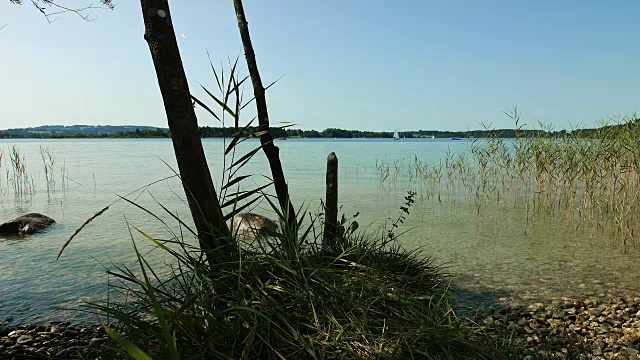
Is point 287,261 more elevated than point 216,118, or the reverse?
point 216,118

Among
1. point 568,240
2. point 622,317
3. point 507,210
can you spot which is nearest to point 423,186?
point 507,210

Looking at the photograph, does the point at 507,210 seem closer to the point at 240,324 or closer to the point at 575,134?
the point at 575,134

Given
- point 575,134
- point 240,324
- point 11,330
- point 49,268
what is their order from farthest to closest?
point 575,134 < point 49,268 < point 11,330 < point 240,324

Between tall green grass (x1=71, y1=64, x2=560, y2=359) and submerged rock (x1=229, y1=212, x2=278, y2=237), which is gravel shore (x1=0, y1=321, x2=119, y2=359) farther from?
submerged rock (x1=229, y1=212, x2=278, y2=237)

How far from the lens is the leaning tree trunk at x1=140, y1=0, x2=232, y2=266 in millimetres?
3244

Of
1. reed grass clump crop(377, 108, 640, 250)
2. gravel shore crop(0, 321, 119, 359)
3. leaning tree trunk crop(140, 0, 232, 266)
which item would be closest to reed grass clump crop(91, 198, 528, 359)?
leaning tree trunk crop(140, 0, 232, 266)

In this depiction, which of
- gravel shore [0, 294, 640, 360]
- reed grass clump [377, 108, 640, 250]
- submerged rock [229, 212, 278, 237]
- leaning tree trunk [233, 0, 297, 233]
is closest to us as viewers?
submerged rock [229, 212, 278, 237]

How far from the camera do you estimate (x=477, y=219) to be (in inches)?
429

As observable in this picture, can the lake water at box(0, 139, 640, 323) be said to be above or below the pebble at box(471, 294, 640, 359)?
below

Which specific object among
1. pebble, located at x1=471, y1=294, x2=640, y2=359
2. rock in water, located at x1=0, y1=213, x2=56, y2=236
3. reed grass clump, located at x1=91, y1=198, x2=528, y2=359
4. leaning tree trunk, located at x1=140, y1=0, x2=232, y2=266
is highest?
leaning tree trunk, located at x1=140, y1=0, x2=232, y2=266

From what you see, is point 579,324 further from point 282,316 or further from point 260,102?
point 260,102

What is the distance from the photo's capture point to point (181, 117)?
330 centimetres

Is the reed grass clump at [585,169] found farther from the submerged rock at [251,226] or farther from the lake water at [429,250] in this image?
the submerged rock at [251,226]

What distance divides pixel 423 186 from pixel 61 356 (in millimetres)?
14219
